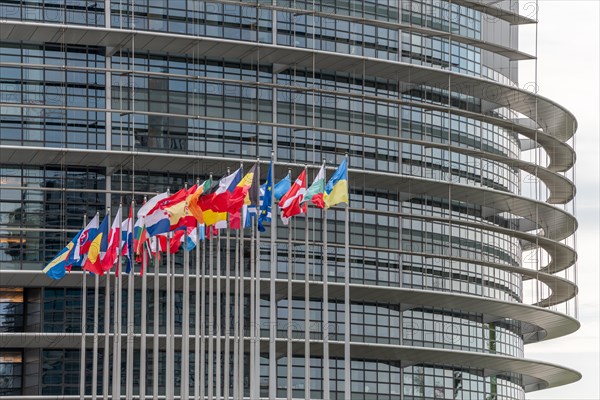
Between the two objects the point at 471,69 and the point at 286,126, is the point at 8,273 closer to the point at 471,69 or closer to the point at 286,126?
the point at 286,126

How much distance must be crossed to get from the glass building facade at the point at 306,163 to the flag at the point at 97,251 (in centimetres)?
1032

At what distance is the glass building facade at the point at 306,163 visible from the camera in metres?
76.0

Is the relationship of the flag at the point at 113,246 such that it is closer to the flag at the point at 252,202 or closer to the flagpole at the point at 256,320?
the flag at the point at 252,202

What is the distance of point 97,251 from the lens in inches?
2472

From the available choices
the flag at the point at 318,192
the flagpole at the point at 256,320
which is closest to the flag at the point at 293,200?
the flag at the point at 318,192

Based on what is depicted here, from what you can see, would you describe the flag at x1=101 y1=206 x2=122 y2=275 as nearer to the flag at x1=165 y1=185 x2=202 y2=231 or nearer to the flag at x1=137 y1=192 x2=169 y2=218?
the flag at x1=137 y1=192 x2=169 y2=218

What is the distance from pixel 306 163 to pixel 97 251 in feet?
63.1

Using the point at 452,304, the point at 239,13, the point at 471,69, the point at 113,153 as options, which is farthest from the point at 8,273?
the point at 471,69

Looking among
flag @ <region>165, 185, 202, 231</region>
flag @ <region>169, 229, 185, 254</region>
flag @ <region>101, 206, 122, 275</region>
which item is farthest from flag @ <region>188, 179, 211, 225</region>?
flag @ <region>101, 206, 122, 275</region>

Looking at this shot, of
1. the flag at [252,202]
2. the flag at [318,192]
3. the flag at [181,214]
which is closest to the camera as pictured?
the flag at [252,202]

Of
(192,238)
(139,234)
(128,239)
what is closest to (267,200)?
(192,238)

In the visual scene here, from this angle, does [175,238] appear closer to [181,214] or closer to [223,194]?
[181,214]

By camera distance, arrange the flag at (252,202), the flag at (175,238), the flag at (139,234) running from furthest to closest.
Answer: the flag at (175,238), the flag at (139,234), the flag at (252,202)

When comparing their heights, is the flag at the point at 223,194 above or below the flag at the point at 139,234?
above
